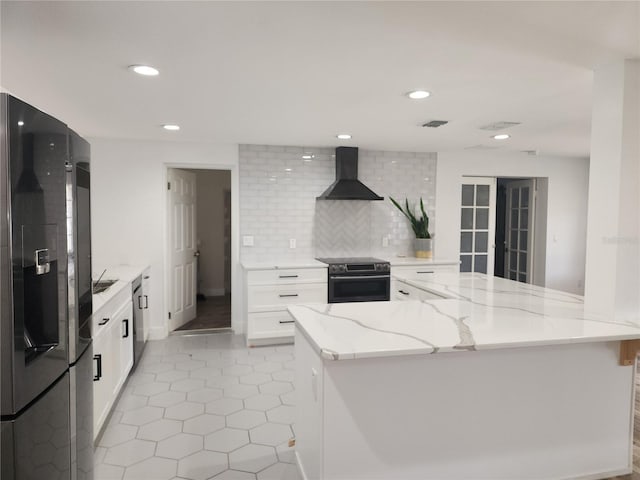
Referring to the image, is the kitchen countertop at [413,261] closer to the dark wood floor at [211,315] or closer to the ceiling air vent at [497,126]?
the ceiling air vent at [497,126]

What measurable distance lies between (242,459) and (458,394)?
1.29 meters

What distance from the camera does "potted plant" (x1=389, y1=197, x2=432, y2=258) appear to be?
5.22 metres

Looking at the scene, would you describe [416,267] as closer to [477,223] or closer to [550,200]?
[477,223]

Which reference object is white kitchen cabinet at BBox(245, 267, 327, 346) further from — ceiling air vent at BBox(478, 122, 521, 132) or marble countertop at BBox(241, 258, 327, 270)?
ceiling air vent at BBox(478, 122, 521, 132)

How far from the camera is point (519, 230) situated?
6.45 metres

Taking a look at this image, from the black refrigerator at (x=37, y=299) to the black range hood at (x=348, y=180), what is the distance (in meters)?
3.38

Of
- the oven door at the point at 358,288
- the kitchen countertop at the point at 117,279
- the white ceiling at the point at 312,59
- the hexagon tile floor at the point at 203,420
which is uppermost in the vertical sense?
the white ceiling at the point at 312,59

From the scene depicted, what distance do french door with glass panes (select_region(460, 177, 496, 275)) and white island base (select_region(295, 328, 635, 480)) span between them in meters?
3.67

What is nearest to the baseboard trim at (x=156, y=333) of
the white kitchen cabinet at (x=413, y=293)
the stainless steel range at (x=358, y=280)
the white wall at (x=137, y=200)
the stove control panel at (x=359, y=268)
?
the white wall at (x=137, y=200)

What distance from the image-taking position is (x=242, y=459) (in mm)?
2434

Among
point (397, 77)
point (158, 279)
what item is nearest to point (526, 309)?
point (397, 77)

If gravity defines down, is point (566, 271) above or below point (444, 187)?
below

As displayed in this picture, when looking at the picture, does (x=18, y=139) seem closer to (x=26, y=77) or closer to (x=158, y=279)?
(x=26, y=77)

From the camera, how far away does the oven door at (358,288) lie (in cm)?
456
